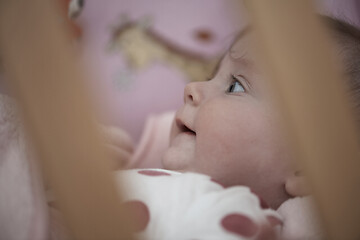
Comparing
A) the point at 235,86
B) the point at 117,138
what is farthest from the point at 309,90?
the point at 117,138

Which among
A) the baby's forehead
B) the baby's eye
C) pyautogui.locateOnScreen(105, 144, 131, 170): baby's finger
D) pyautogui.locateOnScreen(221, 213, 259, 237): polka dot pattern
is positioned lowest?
pyautogui.locateOnScreen(105, 144, 131, 170): baby's finger

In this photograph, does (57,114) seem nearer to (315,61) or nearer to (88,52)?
(315,61)

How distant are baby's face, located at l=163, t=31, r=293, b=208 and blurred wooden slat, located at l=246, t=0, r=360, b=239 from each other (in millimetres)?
203

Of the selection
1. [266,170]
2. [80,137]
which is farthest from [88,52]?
[80,137]

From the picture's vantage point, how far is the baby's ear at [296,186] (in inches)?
22.2

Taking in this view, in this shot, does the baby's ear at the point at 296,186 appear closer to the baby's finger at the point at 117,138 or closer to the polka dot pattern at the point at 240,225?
the polka dot pattern at the point at 240,225

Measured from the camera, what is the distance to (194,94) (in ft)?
2.09

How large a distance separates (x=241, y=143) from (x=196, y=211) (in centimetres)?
14

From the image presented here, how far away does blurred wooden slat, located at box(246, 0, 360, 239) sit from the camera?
35 centimetres

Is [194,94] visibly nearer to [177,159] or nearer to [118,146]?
[177,159]

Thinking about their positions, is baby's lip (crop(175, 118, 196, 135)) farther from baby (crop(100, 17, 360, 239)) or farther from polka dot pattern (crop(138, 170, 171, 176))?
polka dot pattern (crop(138, 170, 171, 176))

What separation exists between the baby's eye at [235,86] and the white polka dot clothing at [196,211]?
0.63 feet

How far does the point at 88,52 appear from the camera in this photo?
1.16 m

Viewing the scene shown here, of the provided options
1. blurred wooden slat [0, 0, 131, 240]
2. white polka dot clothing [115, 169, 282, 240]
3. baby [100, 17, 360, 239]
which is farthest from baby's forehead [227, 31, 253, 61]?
blurred wooden slat [0, 0, 131, 240]
